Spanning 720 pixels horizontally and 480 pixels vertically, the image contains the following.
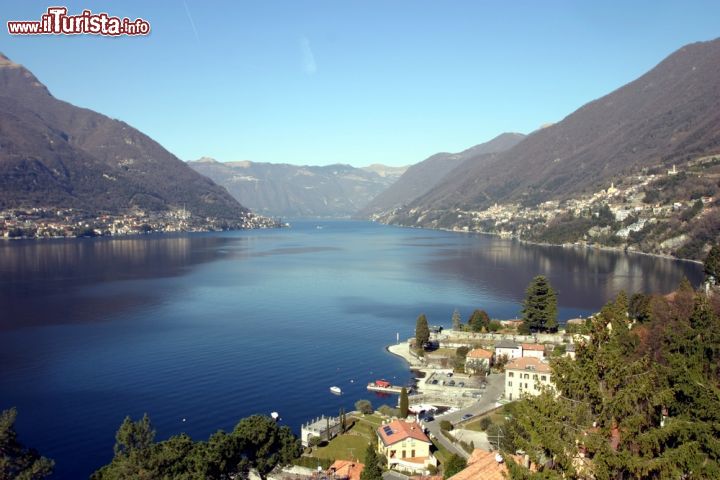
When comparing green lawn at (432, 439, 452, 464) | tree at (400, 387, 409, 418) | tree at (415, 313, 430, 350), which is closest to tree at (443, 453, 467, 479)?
green lawn at (432, 439, 452, 464)

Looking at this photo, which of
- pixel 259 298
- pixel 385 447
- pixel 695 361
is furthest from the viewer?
pixel 259 298

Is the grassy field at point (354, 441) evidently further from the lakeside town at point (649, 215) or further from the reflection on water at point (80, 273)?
the lakeside town at point (649, 215)

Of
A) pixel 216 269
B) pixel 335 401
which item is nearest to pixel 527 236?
pixel 216 269

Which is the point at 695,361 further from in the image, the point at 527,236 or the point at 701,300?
the point at 527,236

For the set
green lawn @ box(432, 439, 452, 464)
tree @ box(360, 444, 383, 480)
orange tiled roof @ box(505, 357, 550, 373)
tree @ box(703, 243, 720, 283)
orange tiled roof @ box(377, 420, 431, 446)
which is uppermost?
tree @ box(703, 243, 720, 283)

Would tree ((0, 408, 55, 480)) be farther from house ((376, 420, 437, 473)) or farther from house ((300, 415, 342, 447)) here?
house ((376, 420, 437, 473))

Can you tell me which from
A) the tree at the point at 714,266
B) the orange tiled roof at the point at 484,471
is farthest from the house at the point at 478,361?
the tree at the point at 714,266
